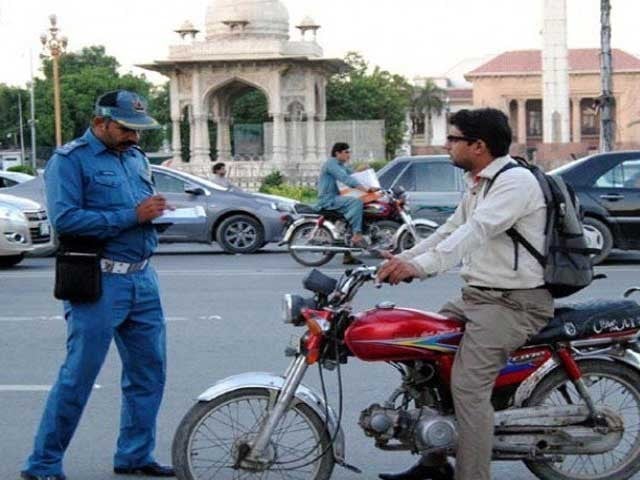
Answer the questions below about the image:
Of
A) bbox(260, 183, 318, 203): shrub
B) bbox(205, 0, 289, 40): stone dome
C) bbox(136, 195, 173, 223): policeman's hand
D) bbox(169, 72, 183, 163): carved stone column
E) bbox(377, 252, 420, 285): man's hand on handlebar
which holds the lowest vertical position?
bbox(260, 183, 318, 203): shrub

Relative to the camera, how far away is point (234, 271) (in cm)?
1686

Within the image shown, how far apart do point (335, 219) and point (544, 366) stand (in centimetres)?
1233

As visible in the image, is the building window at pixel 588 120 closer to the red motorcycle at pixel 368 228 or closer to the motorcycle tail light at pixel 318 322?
the red motorcycle at pixel 368 228

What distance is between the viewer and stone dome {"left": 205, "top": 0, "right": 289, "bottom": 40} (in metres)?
55.1

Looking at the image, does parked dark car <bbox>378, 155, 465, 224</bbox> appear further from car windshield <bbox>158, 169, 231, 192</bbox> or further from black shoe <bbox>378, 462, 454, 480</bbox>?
black shoe <bbox>378, 462, 454, 480</bbox>

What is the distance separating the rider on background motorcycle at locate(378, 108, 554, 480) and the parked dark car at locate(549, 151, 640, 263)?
11859 millimetres

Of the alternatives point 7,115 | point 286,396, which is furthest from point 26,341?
point 7,115

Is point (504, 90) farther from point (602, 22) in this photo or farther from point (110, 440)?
point (110, 440)

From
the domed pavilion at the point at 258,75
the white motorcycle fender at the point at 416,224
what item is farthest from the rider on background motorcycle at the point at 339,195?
the domed pavilion at the point at 258,75

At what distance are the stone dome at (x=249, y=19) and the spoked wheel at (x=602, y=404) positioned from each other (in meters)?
50.0

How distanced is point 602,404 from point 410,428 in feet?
2.78

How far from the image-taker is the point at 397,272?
5.04 metres

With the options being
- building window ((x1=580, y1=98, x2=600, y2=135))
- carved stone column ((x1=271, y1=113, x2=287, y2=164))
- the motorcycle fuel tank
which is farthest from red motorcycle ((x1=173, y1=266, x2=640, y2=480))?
building window ((x1=580, y1=98, x2=600, y2=135))

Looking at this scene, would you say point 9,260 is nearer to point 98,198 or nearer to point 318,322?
point 98,198
